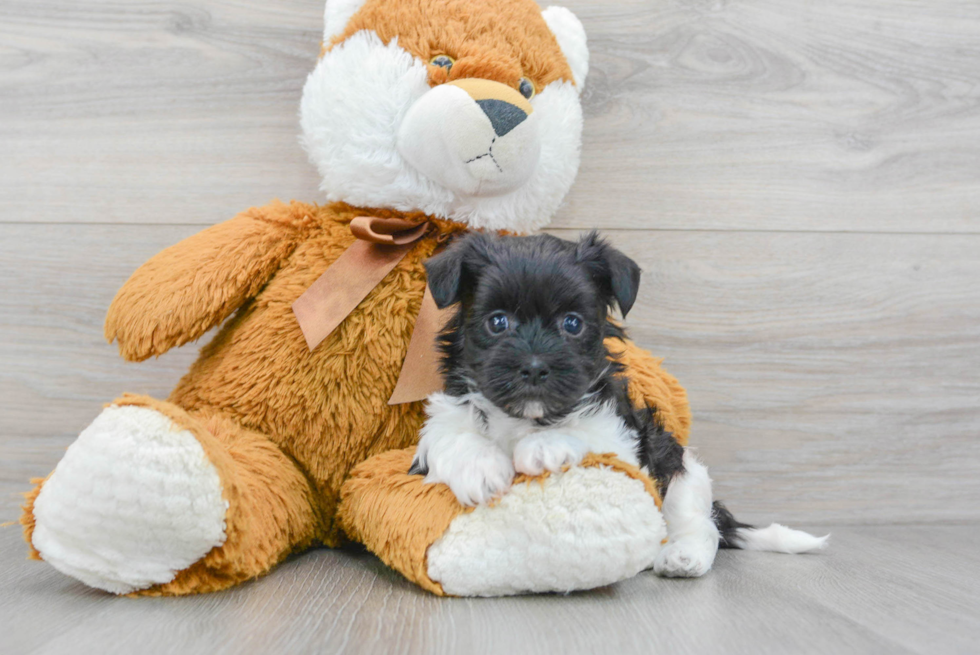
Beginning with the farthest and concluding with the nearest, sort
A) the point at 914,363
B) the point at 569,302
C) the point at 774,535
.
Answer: the point at 914,363, the point at 774,535, the point at 569,302

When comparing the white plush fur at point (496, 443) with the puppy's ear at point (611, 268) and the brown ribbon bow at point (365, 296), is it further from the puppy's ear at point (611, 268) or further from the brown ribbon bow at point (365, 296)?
the puppy's ear at point (611, 268)

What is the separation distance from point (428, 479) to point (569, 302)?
1.33 feet

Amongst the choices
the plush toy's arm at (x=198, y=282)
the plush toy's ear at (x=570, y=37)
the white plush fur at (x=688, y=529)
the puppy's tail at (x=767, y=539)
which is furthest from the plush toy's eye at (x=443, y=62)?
the puppy's tail at (x=767, y=539)

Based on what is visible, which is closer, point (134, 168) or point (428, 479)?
point (428, 479)

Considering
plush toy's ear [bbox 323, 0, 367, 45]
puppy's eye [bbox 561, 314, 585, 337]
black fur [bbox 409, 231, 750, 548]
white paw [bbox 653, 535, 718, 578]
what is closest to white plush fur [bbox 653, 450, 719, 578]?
white paw [bbox 653, 535, 718, 578]

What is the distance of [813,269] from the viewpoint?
2090 millimetres

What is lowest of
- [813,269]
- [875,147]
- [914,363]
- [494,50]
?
[914,363]

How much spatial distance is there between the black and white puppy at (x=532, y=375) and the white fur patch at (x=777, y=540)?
272mm

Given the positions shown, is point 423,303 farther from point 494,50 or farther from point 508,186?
point 494,50

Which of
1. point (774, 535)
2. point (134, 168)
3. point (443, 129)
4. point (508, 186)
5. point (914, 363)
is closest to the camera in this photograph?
point (443, 129)

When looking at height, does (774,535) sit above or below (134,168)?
below

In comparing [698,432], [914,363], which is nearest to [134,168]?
[698,432]

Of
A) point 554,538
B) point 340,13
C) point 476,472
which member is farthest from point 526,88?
point 554,538

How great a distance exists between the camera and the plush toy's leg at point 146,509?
1160mm
